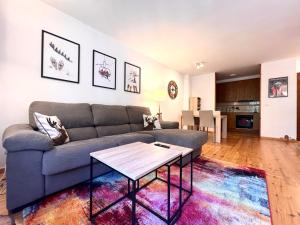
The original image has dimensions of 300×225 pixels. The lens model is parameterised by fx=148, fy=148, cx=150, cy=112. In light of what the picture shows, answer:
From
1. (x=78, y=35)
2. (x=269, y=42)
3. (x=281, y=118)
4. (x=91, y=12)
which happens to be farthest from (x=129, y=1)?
(x=281, y=118)

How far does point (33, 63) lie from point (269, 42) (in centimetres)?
422

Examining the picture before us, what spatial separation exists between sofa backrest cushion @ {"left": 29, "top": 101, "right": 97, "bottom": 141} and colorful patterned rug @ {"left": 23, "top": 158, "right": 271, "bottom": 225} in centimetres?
68

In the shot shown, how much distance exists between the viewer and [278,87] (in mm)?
4246

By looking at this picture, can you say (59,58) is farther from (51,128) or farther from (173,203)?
(173,203)

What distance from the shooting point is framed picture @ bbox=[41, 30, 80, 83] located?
2.03m

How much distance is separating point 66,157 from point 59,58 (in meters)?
1.57

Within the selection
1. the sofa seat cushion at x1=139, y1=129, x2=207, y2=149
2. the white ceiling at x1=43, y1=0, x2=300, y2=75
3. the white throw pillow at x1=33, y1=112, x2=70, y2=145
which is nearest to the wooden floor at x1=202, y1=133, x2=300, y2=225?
the sofa seat cushion at x1=139, y1=129, x2=207, y2=149

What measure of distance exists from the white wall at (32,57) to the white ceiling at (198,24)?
192 millimetres

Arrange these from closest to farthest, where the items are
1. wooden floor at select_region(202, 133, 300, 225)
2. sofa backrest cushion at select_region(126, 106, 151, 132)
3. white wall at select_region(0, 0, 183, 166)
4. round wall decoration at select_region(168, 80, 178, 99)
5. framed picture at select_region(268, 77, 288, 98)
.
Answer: wooden floor at select_region(202, 133, 300, 225)
white wall at select_region(0, 0, 183, 166)
sofa backrest cushion at select_region(126, 106, 151, 132)
framed picture at select_region(268, 77, 288, 98)
round wall decoration at select_region(168, 80, 178, 99)

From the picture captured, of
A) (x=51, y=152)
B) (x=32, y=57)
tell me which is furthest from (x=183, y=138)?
(x=32, y=57)

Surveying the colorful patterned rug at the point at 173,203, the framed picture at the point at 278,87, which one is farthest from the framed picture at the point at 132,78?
the framed picture at the point at 278,87

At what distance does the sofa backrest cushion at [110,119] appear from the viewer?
90.0 inches

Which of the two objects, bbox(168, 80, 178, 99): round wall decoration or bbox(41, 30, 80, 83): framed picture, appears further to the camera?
bbox(168, 80, 178, 99): round wall decoration

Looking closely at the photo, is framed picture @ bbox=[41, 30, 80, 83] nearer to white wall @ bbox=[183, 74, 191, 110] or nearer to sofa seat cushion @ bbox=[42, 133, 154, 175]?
sofa seat cushion @ bbox=[42, 133, 154, 175]
